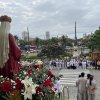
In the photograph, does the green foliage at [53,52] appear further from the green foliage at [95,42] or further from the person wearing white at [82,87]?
the person wearing white at [82,87]

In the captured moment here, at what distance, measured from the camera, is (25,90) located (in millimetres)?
6078

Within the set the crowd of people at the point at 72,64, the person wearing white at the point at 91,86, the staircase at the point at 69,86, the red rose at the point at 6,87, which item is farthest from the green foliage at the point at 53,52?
the red rose at the point at 6,87

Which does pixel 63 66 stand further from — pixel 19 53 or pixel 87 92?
pixel 19 53

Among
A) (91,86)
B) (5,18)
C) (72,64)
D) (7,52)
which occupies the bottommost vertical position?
(72,64)

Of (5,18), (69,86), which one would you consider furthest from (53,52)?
(5,18)

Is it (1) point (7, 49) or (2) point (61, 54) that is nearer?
(1) point (7, 49)

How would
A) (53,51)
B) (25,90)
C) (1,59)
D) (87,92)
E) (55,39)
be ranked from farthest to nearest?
(55,39) < (53,51) < (87,92) < (1,59) < (25,90)

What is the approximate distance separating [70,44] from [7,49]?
88.8 m

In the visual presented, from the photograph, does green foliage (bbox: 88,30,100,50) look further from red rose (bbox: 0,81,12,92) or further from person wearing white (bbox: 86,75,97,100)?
red rose (bbox: 0,81,12,92)

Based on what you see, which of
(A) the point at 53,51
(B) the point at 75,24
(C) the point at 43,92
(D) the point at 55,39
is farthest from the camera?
(D) the point at 55,39

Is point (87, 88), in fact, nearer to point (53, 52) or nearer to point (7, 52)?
point (7, 52)

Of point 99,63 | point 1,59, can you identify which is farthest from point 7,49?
point 99,63

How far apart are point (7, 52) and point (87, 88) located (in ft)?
20.2

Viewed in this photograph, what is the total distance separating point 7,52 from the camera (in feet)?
27.1
